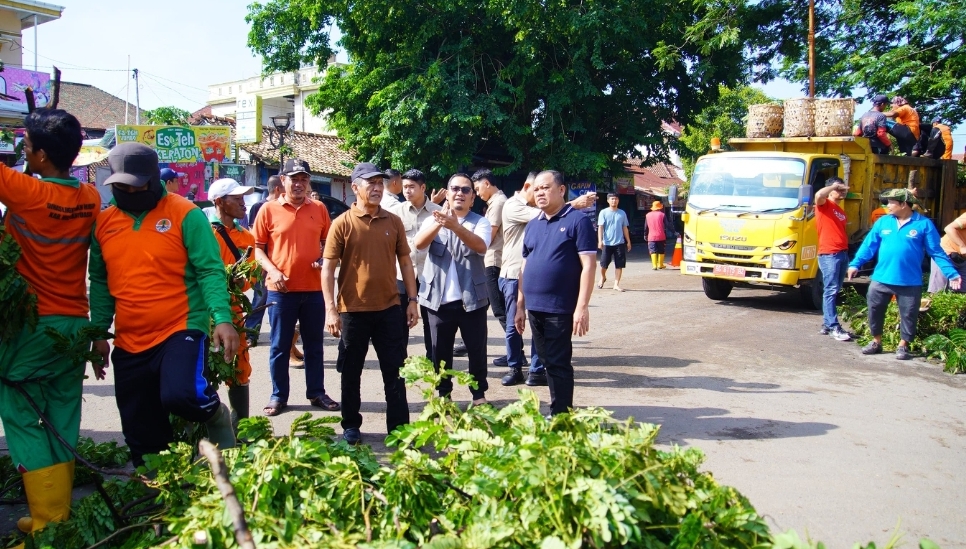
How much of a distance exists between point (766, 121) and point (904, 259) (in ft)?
19.6

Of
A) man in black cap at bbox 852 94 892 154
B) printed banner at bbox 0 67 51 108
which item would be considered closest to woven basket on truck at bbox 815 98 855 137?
man in black cap at bbox 852 94 892 154

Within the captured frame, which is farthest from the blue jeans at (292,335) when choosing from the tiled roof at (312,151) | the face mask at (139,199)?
the tiled roof at (312,151)

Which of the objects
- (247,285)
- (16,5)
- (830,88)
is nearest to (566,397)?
(247,285)

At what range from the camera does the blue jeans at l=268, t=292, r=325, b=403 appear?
595cm

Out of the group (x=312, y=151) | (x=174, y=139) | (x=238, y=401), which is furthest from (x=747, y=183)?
(x=312, y=151)

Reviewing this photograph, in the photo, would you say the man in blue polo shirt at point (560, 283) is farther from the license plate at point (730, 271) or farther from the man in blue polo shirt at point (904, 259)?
the license plate at point (730, 271)

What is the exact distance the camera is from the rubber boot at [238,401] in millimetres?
4992

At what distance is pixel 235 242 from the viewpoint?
574cm

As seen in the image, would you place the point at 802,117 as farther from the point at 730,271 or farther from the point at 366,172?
the point at 366,172

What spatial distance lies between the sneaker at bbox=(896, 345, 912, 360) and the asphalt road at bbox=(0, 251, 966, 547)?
0.41ft

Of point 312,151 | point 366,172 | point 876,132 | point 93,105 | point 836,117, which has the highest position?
point 93,105

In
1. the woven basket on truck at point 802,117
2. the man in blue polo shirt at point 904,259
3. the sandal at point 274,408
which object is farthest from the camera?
the woven basket on truck at point 802,117

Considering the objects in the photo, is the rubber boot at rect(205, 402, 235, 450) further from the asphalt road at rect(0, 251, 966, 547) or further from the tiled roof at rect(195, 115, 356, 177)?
the tiled roof at rect(195, 115, 356, 177)

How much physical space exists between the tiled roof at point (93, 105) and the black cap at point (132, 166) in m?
41.0
